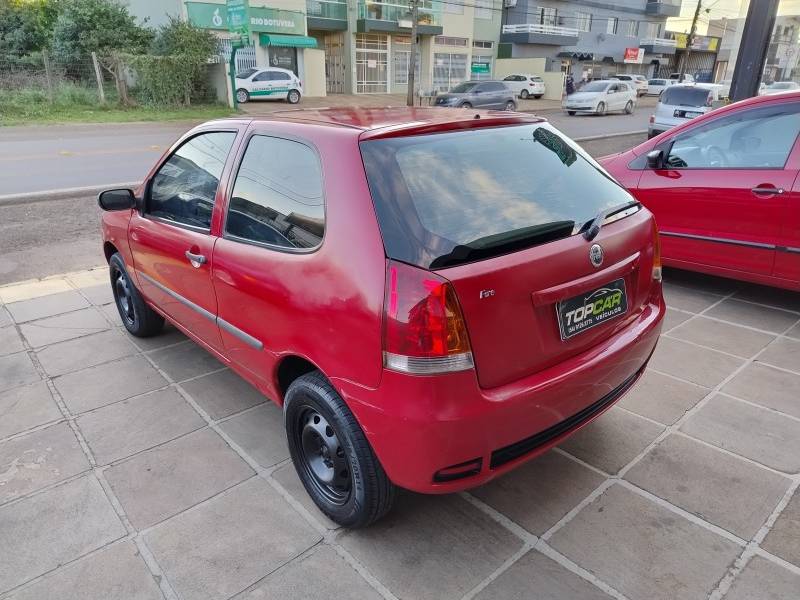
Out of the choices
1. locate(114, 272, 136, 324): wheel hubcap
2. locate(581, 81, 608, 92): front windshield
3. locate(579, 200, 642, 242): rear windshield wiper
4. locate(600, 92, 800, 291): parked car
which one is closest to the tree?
locate(581, 81, 608, 92): front windshield

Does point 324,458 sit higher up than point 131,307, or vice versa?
point 324,458

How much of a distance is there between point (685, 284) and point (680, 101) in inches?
517

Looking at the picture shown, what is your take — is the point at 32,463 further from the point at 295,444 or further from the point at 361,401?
the point at 361,401

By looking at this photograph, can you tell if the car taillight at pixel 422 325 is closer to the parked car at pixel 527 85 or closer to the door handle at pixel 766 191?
the door handle at pixel 766 191

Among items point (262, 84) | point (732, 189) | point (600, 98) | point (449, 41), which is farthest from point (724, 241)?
point (449, 41)

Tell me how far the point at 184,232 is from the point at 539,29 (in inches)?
1770

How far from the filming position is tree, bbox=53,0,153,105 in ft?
79.1

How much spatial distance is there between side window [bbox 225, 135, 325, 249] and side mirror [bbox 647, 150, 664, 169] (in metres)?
3.79

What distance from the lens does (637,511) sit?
2508 millimetres

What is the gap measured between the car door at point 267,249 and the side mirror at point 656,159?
378 cm

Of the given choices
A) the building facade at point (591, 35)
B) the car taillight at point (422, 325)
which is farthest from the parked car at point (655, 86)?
the car taillight at point (422, 325)

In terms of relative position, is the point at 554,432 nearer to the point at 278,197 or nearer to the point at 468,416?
the point at 468,416

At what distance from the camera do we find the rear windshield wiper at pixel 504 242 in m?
2.00

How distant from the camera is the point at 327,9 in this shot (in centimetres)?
3297
